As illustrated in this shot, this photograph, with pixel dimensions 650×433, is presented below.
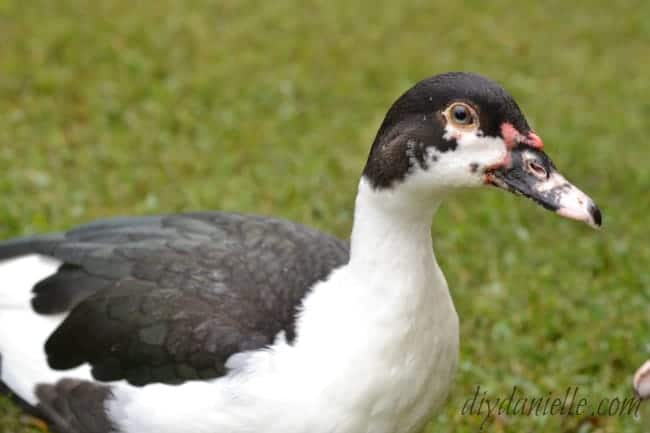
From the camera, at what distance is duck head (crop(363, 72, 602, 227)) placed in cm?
281

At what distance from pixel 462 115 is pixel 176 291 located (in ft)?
3.82

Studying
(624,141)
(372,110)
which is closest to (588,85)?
(624,141)

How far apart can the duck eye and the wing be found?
0.79 m

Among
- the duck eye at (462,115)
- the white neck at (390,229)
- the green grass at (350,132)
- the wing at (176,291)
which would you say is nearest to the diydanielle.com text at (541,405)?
the green grass at (350,132)

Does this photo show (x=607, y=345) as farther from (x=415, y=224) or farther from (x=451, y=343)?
(x=415, y=224)

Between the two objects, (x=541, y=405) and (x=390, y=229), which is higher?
(x=390, y=229)

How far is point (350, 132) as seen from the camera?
21.7ft

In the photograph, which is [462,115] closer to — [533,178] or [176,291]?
[533,178]

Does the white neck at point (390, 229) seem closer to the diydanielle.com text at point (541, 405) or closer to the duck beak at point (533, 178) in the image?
Answer: the duck beak at point (533, 178)

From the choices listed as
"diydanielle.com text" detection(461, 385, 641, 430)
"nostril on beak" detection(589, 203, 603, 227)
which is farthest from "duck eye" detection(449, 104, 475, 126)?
"diydanielle.com text" detection(461, 385, 641, 430)

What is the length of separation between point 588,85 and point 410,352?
5.09 meters

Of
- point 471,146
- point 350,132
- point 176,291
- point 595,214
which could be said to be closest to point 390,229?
point 471,146

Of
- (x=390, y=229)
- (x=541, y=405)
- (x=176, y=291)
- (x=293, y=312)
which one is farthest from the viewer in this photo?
(x=541, y=405)

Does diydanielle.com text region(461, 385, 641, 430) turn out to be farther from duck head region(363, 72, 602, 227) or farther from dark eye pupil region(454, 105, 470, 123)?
dark eye pupil region(454, 105, 470, 123)
